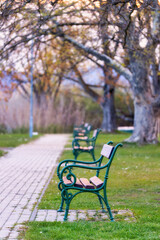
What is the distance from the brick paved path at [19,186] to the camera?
19.6ft

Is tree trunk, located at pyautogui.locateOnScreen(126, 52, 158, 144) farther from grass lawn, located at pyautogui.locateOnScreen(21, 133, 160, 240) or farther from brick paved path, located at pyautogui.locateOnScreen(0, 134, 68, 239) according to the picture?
grass lawn, located at pyautogui.locateOnScreen(21, 133, 160, 240)

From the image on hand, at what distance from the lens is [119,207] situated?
707cm

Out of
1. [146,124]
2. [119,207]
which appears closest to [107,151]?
[119,207]

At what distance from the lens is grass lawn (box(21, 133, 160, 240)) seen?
5.25 metres

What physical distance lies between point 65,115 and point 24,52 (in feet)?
72.1

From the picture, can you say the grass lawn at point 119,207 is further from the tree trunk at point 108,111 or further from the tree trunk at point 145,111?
the tree trunk at point 108,111

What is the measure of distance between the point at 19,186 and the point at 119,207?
2.69 meters

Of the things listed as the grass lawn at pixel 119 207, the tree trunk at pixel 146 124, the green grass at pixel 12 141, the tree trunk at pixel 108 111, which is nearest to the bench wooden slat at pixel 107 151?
the grass lawn at pixel 119 207

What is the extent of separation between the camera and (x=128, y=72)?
21750mm

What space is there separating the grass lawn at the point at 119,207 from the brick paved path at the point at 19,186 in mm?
219

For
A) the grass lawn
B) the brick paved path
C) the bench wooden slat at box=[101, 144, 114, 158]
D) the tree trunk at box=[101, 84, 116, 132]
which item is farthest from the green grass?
the bench wooden slat at box=[101, 144, 114, 158]

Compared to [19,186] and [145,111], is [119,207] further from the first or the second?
[145,111]

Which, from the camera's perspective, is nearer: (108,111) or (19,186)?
(19,186)

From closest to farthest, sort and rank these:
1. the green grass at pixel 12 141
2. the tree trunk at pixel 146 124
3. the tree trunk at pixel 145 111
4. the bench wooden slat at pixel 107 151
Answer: the bench wooden slat at pixel 107 151 < the tree trunk at pixel 145 111 < the tree trunk at pixel 146 124 < the green grass at pixel 12 141
